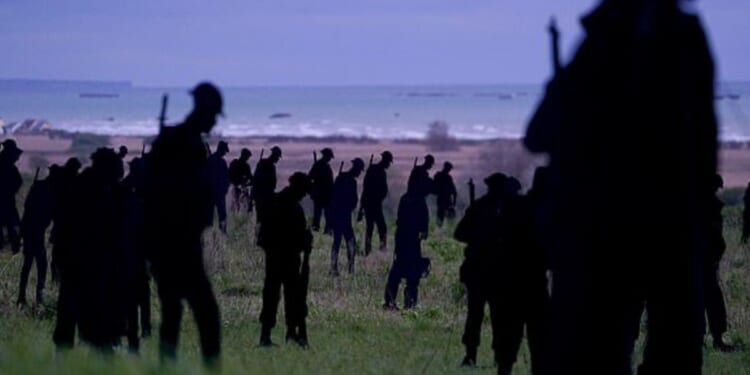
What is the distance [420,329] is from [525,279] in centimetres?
615

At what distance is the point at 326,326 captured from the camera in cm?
1781

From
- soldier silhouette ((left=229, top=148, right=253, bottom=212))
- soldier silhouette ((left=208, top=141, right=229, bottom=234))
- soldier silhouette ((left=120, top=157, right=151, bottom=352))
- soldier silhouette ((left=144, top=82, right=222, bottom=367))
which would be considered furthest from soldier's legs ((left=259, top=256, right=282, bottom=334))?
soldier silhouette ((left=208, top=141, right=229, bottom=234))

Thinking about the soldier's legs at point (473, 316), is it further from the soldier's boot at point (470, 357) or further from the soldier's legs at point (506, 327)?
the soldier's legs at point (506, 327)

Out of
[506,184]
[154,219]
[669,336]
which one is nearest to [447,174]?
[506,184]

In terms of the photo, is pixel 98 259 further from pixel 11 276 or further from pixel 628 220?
pixel 11 276

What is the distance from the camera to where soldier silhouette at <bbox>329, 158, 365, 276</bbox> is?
78.9ft

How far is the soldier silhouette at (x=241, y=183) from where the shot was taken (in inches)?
1085

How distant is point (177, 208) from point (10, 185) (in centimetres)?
1466

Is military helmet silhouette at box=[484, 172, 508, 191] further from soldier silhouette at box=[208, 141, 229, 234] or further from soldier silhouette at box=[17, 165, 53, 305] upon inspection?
soldier silhouette at box=[208, 141, 229, 234]

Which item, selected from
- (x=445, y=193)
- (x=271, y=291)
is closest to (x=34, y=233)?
(x=271, y=291)

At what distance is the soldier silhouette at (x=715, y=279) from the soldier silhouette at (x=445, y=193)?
15.1 m

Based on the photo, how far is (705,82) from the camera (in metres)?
7.47

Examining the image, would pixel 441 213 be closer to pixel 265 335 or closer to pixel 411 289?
pixel 411 289

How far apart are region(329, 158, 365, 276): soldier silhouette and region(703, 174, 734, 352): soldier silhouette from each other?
7854 mm
